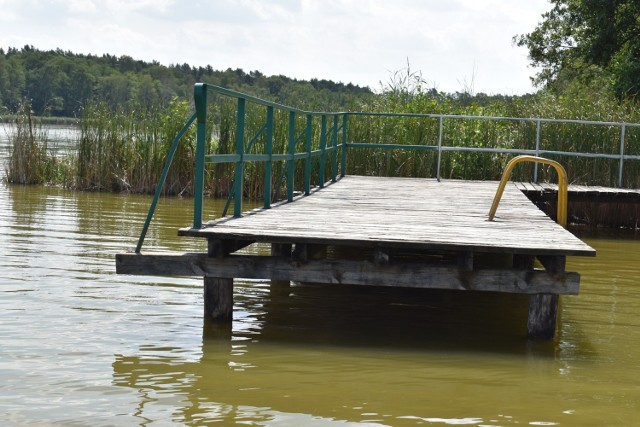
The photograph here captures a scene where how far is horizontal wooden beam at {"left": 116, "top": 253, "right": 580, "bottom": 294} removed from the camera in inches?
263

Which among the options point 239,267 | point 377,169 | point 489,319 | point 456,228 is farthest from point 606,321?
point 377,169

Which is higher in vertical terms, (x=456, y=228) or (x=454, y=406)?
(x=456, y=228)

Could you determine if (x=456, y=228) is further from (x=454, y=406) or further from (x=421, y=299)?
(x=454, y=406)

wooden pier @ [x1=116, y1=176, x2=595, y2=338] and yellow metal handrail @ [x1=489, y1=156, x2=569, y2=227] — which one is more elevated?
yellow metal handrail @ [x1=489, y1=156, x2=569, y2=227]

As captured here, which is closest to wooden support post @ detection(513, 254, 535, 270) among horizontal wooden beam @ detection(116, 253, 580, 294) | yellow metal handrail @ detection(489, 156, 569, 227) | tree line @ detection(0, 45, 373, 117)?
yellow metal handrail @ detection(489, 156, 569, 227)

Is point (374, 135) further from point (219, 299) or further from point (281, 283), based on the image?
point (219, 299)

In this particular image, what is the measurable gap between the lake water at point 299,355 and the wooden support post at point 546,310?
78 mm

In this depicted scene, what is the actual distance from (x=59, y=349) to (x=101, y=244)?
5193 millimetres

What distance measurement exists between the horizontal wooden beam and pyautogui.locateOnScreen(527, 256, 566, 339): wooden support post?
83 millimetres

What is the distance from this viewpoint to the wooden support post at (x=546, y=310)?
6.71 metres

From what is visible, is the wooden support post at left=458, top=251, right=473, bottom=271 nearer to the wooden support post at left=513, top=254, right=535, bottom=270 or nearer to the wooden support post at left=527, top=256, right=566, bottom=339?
the wooden support post at left=527, top=256, right=566, bottom=339

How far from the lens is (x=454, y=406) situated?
529 centimetres

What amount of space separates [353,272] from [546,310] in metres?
1.27

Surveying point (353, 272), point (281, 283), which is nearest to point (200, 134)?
point (353, 272)
